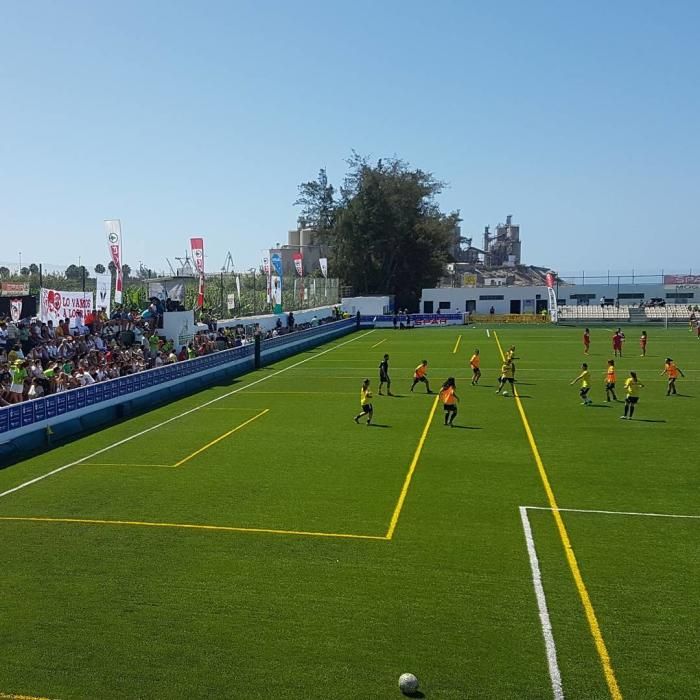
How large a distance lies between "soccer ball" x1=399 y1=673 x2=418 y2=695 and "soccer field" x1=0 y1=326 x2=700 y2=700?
5.7 inches

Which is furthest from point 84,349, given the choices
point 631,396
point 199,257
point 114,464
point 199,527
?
point 631,396

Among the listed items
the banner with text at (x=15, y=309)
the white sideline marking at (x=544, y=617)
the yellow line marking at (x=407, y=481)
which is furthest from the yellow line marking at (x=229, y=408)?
the white sideline marking at (x=544, y=617)

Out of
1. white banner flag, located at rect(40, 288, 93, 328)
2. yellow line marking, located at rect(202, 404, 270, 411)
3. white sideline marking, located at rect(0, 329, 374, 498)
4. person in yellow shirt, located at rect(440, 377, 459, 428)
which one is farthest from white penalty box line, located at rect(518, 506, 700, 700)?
white banner flag, located at rect(40, 288, 93, 328)

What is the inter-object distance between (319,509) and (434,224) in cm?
9392

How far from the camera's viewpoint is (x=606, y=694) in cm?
830

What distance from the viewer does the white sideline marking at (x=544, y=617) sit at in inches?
336

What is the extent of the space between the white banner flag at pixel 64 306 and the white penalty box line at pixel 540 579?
77.8 feet

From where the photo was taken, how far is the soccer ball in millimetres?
8156

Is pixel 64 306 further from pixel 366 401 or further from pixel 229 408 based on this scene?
pixel 366 401

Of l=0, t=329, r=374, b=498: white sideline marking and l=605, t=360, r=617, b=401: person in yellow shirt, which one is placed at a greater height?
l=605, t=360, r=617, b=401: person in yellow shirt

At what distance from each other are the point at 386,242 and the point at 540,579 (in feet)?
307

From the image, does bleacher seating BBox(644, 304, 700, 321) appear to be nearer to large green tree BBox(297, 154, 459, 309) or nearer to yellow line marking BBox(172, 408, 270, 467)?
large green tree BBox(297, 154, 459, 309)

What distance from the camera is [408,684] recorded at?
8156mm

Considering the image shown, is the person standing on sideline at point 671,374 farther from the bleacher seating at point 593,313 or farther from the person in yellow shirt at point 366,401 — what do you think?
the bleacher seating at point 593,313
